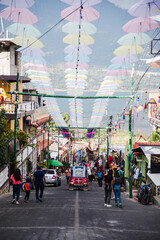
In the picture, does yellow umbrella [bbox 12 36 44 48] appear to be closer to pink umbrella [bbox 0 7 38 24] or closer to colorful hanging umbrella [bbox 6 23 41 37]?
colorful hanging umbrella [bbox 6 23 41 37]

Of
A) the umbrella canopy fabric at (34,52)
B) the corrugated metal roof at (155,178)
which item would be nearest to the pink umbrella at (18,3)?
the umbrella canopy fabric at (34,52)

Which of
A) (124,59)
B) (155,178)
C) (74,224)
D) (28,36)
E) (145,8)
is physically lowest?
(74,224)

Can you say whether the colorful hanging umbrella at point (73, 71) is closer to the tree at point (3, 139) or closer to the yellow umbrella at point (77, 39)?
the yellow umbrella at point (77, 39)

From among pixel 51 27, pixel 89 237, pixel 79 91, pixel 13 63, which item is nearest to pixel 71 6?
pixel 51 27

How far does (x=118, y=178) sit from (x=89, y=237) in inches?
272

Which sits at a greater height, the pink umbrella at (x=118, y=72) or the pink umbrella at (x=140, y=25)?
the pink umbrella at (x=140, y=25)

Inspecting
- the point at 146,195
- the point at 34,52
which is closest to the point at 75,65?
the point at 34,52

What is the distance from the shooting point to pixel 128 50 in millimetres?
19047

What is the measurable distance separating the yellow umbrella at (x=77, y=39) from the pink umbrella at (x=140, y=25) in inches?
71.1

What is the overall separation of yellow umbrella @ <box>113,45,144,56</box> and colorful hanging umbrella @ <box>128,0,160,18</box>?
2.85 m

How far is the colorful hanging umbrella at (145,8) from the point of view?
50.0 feet

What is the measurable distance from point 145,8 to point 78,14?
2.80 m

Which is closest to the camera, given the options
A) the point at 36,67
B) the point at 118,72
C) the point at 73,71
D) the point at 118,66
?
the point at 118,66

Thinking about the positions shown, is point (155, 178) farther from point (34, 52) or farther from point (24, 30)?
point (24, 30)
